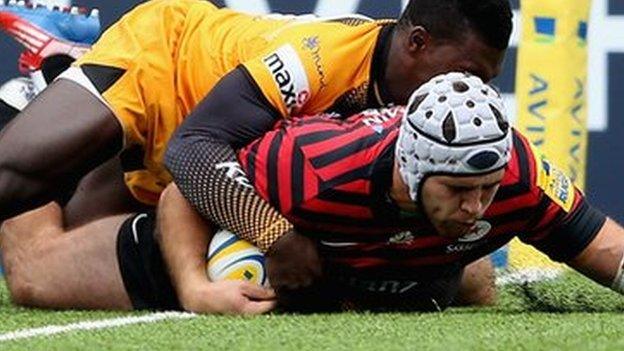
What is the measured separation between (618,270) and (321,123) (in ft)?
2.66

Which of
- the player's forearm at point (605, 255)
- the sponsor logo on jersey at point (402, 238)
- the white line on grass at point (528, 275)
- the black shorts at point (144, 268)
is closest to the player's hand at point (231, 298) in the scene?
the black shorts at point (144, 268)

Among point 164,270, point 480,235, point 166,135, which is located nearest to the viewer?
point 480,235

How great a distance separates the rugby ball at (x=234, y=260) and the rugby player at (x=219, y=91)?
0.14ft

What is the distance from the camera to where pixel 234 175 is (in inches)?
214

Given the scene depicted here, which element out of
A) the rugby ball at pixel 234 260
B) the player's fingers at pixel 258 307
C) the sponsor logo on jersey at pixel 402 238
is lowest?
the player's fingers at pixel 258 307

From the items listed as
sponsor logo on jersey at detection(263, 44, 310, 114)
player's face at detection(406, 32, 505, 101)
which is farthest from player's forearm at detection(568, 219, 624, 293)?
sponsor logo on jersey at detection(263, 44, 310, 114)

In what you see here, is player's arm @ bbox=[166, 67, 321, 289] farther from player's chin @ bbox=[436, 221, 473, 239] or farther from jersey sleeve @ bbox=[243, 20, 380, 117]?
player's chin @ bbox=[436, 221, 473, 239]

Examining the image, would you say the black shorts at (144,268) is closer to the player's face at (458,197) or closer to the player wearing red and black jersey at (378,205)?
the player wearing red and black jersey at (378,205)

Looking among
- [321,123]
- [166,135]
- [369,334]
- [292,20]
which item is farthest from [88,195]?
[369,334]

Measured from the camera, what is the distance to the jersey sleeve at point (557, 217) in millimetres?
5355

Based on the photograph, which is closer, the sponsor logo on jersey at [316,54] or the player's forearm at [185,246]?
the player's forearm at [185,246]

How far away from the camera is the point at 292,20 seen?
628cm

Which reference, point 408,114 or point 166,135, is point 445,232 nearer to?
point 408,114

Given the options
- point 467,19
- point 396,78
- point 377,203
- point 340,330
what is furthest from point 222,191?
point 467,19
